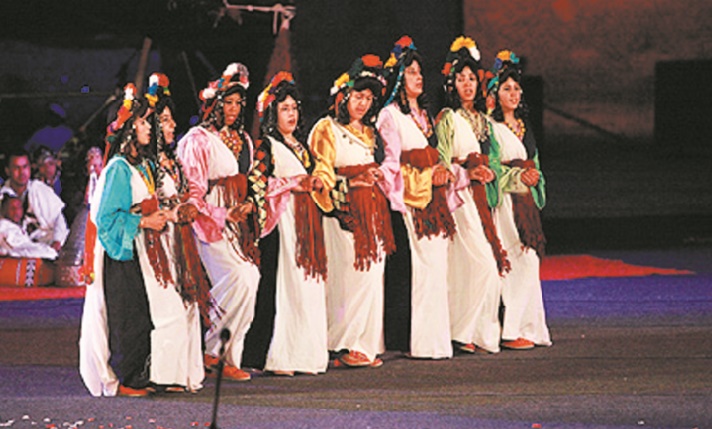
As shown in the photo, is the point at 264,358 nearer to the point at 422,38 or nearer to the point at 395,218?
the point at 395,218

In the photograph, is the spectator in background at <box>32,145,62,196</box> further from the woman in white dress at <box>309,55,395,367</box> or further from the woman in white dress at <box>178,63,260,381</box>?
the woman in white dress at <box>178,63,260,381</box>

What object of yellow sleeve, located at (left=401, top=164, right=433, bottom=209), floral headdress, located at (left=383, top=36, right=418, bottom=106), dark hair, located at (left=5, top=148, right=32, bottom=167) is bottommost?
yellow sleeve, located at (left=401, top=164, right=433, bottom=209)

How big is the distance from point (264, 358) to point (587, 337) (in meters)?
2.09

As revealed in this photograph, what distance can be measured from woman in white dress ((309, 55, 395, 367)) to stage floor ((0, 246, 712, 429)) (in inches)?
9.9

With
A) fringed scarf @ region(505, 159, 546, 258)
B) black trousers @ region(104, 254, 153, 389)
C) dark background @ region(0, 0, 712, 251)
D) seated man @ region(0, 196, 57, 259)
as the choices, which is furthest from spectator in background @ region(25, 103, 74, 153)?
black trousers @ region(104, 254, 153, 389)

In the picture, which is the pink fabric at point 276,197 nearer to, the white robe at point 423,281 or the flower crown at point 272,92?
the flower crown at point 272,92

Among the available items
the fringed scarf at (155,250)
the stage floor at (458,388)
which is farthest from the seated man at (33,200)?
the fringed scarf at (155,250)

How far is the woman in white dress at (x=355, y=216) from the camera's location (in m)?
7.96

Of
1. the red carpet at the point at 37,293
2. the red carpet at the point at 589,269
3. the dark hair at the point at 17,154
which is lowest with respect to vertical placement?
the red carpet at the point at 37,293

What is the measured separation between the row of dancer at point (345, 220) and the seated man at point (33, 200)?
488 cm

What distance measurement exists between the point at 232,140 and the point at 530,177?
1890 millimetres

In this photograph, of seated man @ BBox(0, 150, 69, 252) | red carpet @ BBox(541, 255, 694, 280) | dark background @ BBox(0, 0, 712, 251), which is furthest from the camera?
dark background @ BBox(0, 0, 712, 251)

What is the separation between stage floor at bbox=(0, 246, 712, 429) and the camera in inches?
245

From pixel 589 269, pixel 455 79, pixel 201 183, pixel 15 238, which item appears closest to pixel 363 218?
pixel 201 183
